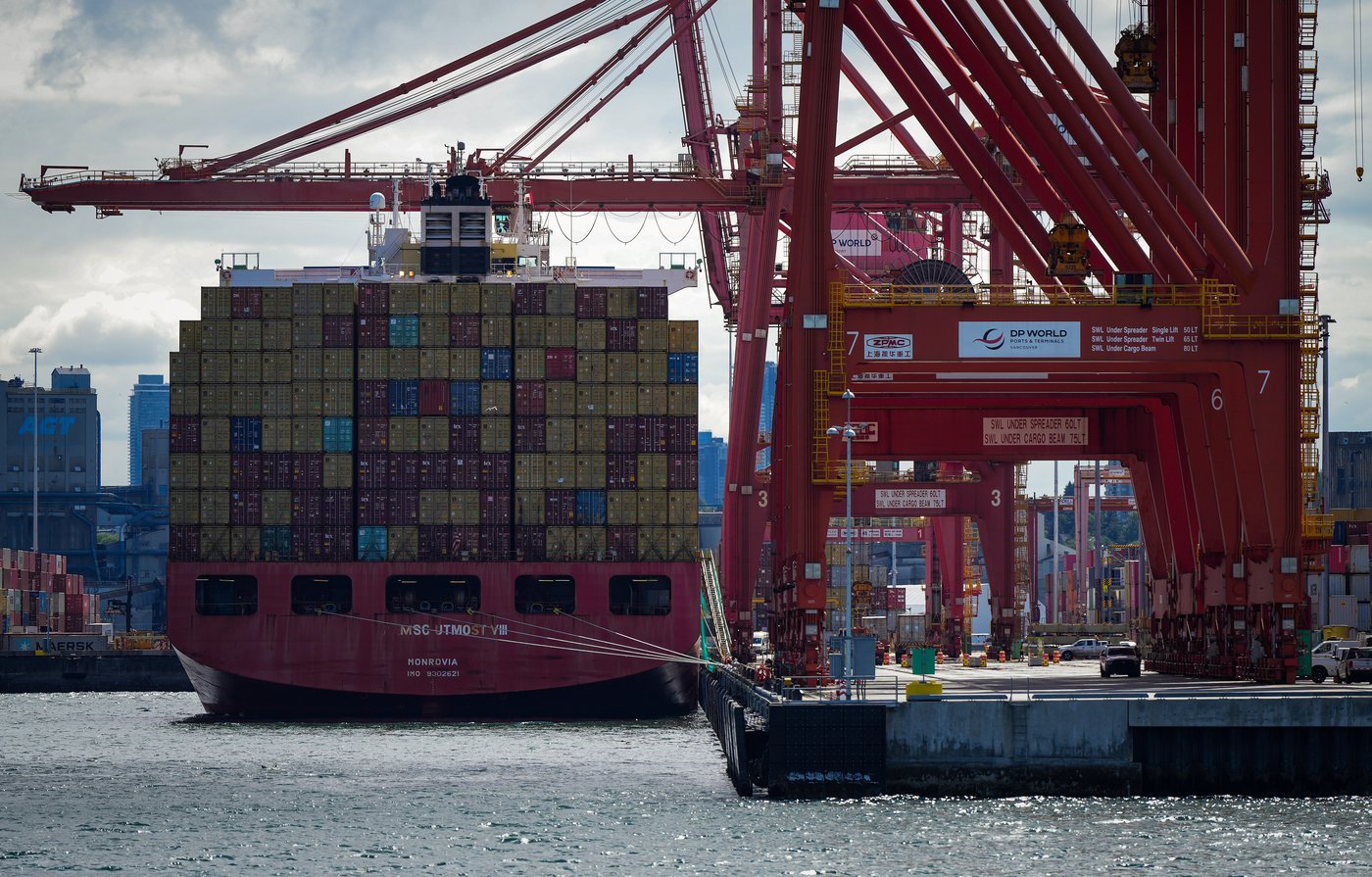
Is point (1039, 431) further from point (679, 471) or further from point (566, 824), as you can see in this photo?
point (566, 824)

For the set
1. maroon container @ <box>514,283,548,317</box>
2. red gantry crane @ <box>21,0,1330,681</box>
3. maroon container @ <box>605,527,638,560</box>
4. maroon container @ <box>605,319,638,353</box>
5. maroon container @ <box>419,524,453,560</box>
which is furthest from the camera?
maroon container @ <box>514,283,548,317</box>

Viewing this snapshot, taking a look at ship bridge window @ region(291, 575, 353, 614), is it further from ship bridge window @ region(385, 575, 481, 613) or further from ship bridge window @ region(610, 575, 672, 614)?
ship bridge window @ region(610, 575, 672, 614)

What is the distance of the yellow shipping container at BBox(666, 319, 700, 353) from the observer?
199ft

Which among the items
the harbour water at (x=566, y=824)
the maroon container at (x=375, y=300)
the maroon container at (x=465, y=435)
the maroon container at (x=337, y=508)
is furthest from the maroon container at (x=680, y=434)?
the harbour water at (x=566, y=824)

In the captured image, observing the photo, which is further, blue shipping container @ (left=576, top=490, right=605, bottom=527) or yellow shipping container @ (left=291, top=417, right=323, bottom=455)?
yellow shipping container @ (left=291, top=417, right=323, bottom=455)

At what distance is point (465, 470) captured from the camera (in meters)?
59.1

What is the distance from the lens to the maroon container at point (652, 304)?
60.5m

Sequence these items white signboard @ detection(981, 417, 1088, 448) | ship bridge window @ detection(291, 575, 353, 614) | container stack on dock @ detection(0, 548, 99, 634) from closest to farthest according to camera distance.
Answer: white signboard @ detection(981, 417, 1088, 448)
ship bridge window @ detection(291, 575, 353, 614)
container stack on dock @ detection(0, 548, 99, 634)

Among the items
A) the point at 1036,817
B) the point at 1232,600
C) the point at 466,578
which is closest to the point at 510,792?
the point at 1036,817

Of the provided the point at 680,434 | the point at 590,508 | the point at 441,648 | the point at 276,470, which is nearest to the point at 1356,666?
the point at 680,434

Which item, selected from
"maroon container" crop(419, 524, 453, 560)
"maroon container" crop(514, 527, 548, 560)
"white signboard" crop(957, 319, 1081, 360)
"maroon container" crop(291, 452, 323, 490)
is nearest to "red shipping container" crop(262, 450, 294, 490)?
"maroon container" crop(291, 452, 323, 490)

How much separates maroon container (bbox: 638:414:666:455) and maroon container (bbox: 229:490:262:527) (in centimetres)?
1143

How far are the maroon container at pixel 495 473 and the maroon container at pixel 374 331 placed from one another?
4.75 m

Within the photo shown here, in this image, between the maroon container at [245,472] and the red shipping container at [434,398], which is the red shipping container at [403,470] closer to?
the red shipping container at [434,398]
